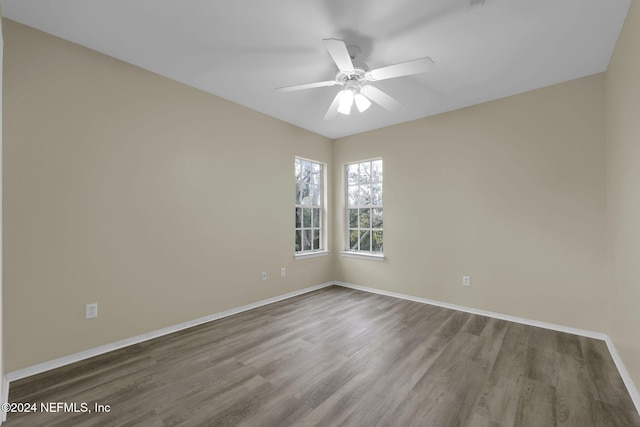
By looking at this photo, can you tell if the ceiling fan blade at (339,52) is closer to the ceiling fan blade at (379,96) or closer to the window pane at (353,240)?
the ceiling fan blade at (379,96)

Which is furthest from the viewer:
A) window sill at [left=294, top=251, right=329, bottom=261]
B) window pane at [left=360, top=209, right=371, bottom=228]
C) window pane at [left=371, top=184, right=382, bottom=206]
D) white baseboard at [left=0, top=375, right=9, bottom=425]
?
window pane at [left=360, top=209, right=371, bottom=228]

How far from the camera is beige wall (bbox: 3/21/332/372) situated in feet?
6.83

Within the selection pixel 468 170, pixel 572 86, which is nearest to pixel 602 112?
pixel 572 86

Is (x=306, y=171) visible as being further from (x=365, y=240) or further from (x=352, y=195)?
(x=365, y=240)

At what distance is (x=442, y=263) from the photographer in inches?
148

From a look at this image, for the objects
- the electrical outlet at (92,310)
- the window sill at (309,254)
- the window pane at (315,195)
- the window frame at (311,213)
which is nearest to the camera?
the electrical outlet at (92,310)

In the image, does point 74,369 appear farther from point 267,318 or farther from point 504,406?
point 504,406

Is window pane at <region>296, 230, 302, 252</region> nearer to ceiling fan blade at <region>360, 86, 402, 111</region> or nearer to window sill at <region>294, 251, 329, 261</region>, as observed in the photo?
window sill at <region>294, 251, 329, 261</region>

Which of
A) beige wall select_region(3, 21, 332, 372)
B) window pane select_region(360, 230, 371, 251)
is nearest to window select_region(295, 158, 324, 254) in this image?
window pane select_region(360, 230, 371, 251)

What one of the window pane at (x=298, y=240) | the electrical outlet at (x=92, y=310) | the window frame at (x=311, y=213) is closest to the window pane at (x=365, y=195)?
the window frame at (x=311, y=213)

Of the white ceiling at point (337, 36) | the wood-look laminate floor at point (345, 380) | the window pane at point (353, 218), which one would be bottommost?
the wood-look laminate floor at point (345, 380)

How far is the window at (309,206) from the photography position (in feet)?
14.7

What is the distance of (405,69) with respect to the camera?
81.1 inches

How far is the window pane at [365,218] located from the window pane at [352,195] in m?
0.21
